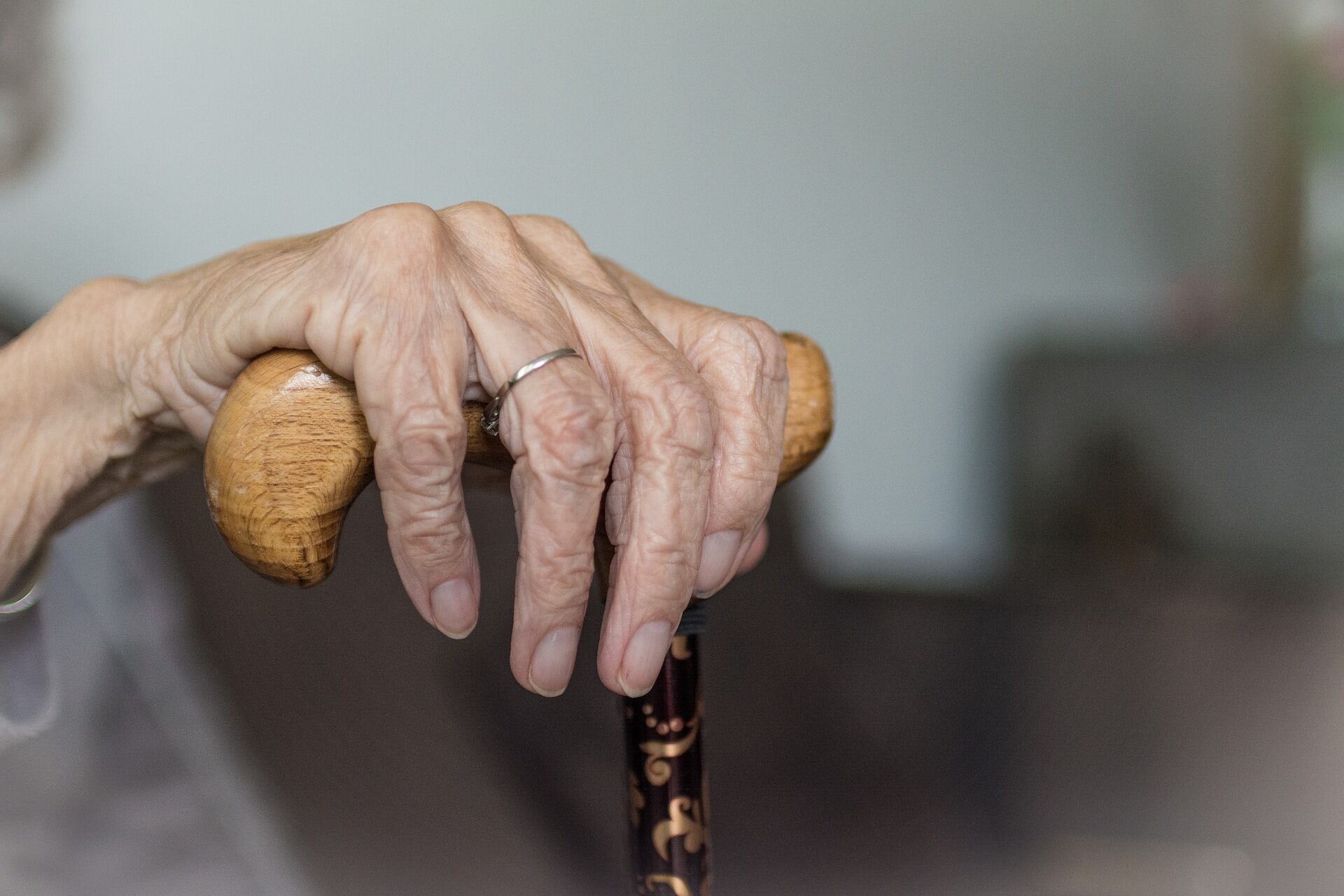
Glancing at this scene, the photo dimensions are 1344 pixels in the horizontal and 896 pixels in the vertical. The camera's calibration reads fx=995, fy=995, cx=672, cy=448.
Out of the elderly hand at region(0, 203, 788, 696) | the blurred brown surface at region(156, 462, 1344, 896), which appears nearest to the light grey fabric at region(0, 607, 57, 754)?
the blurred brown surface at region(156, 462, 1344, 896)

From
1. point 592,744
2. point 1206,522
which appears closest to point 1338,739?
point 1206,522

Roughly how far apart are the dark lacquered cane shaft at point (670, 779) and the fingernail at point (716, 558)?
0.02 metres

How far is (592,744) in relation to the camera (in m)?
0.82

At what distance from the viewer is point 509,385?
26cm

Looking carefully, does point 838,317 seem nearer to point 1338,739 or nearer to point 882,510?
point 882,510

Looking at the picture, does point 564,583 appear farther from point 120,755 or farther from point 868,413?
point 868,413

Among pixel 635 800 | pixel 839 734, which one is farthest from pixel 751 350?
pixel 839 734

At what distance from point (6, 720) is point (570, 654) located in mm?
645

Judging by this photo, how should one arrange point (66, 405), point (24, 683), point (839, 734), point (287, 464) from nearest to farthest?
1. point (287, 464)
2. point (66, 405)
3. point (24, 683)
4. point (839, 734)

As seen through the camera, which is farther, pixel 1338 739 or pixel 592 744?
pixel 1338 739

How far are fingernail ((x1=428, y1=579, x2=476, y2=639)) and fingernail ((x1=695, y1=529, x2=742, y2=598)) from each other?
6cm

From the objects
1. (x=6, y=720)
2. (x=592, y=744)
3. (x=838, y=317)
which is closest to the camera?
(x=6, y=720)

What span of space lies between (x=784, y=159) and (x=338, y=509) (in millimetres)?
857

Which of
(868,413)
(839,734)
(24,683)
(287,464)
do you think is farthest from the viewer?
(868,413)
